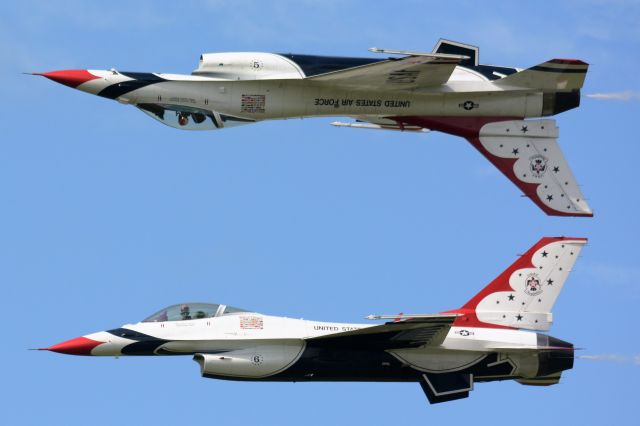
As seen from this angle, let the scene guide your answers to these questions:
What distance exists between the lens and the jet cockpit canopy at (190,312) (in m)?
49.6

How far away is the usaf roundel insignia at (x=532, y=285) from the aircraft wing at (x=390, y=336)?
8.68 feet

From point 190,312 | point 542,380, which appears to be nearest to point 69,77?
point 190,312

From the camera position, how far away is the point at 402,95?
50219 millimetres

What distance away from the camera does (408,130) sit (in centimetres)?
5200

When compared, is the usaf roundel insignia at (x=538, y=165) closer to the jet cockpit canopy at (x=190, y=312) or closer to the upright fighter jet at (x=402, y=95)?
the upright fighter jet at (x=402, y=95)

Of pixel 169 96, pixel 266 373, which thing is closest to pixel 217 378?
pixel 266 373

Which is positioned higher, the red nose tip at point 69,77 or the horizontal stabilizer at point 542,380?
the red nose tip at point 69,77

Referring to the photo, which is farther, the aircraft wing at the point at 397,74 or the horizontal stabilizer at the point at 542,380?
the horizontal stabilizer at the point at 542,380

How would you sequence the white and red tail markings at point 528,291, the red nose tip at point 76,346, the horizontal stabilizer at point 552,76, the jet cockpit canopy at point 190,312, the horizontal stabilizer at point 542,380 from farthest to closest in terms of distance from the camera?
the white and red tail markings at point 528,291 → the horizontal stabilizer at point 552,76 → the horizontal stabilizer at point 542,380 → the jet cockpit canopy at point 190,312 → the red nose tip at point 76,346

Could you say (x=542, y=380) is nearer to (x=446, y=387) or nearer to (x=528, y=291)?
(x=528, y=291)

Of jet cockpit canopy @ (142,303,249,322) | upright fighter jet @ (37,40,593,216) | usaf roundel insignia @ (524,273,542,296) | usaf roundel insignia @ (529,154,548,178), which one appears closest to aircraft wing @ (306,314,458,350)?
jet cockpit canopy @ (142,303,249,322)

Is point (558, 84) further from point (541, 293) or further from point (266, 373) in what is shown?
point (266, 373)

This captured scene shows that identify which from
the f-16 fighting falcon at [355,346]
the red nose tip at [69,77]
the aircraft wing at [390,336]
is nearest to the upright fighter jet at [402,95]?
the red nose tip at [69,77]

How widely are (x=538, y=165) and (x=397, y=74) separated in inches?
154
